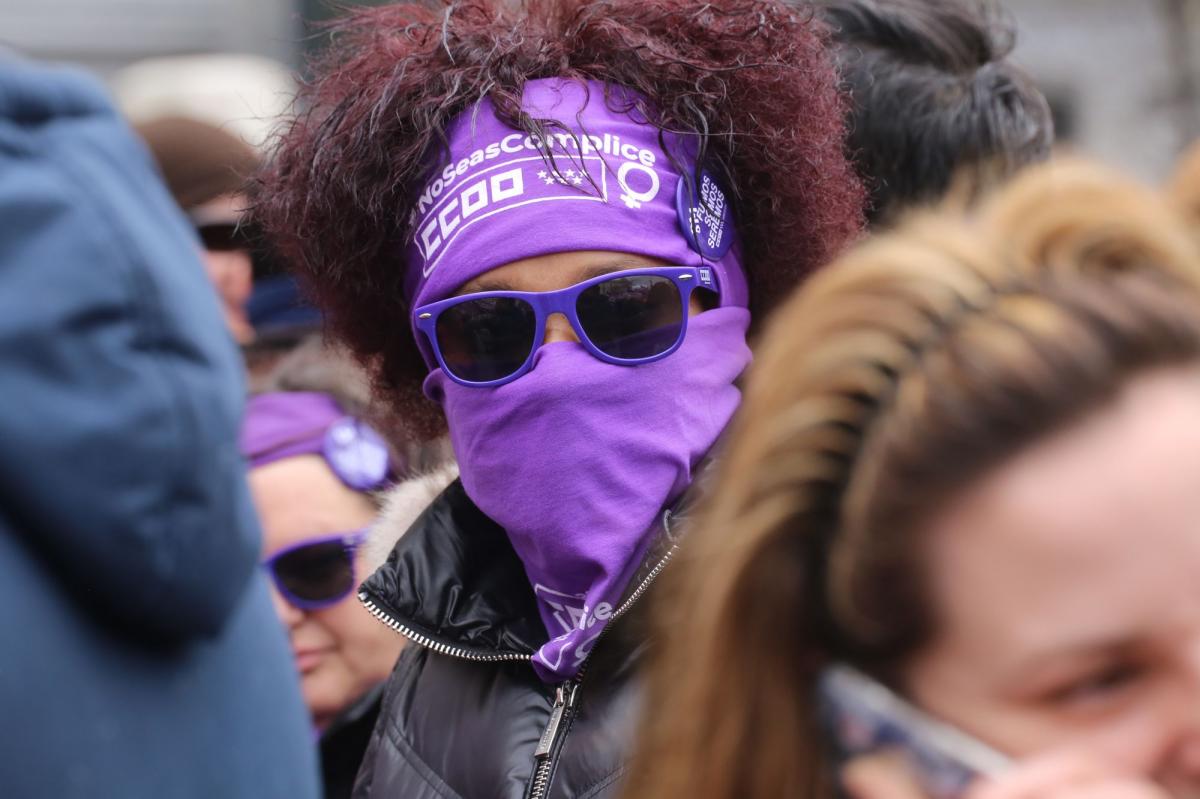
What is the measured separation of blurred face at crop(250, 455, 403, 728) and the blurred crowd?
1.75 feet

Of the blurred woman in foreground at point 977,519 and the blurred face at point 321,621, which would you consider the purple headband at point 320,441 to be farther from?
the blurred woman in foreground at point 977,519

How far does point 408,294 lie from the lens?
2.15 m

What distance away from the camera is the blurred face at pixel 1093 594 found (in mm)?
1060

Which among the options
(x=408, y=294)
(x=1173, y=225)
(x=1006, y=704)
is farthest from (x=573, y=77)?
(x=1006, y=704)

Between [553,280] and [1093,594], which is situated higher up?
[1093,594]

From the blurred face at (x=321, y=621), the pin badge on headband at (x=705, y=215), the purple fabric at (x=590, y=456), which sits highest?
the pin badge on headband at (x=705, y=215)

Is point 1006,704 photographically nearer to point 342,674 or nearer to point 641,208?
point 641,208

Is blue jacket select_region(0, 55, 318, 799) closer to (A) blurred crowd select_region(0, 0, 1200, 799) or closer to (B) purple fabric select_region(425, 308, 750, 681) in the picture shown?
(A) blurred crowd select_region(0, 0, 1200, 799)

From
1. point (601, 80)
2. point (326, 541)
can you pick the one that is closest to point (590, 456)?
point (601, 80)

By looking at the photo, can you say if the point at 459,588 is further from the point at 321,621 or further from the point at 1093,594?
the point at 1093,594

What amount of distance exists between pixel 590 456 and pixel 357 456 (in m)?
1.13

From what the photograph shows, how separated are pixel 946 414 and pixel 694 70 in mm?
987

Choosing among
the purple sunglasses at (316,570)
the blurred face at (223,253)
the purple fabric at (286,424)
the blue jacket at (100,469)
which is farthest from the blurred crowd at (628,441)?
the blurred face at (223,253)

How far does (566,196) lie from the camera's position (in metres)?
1.89
